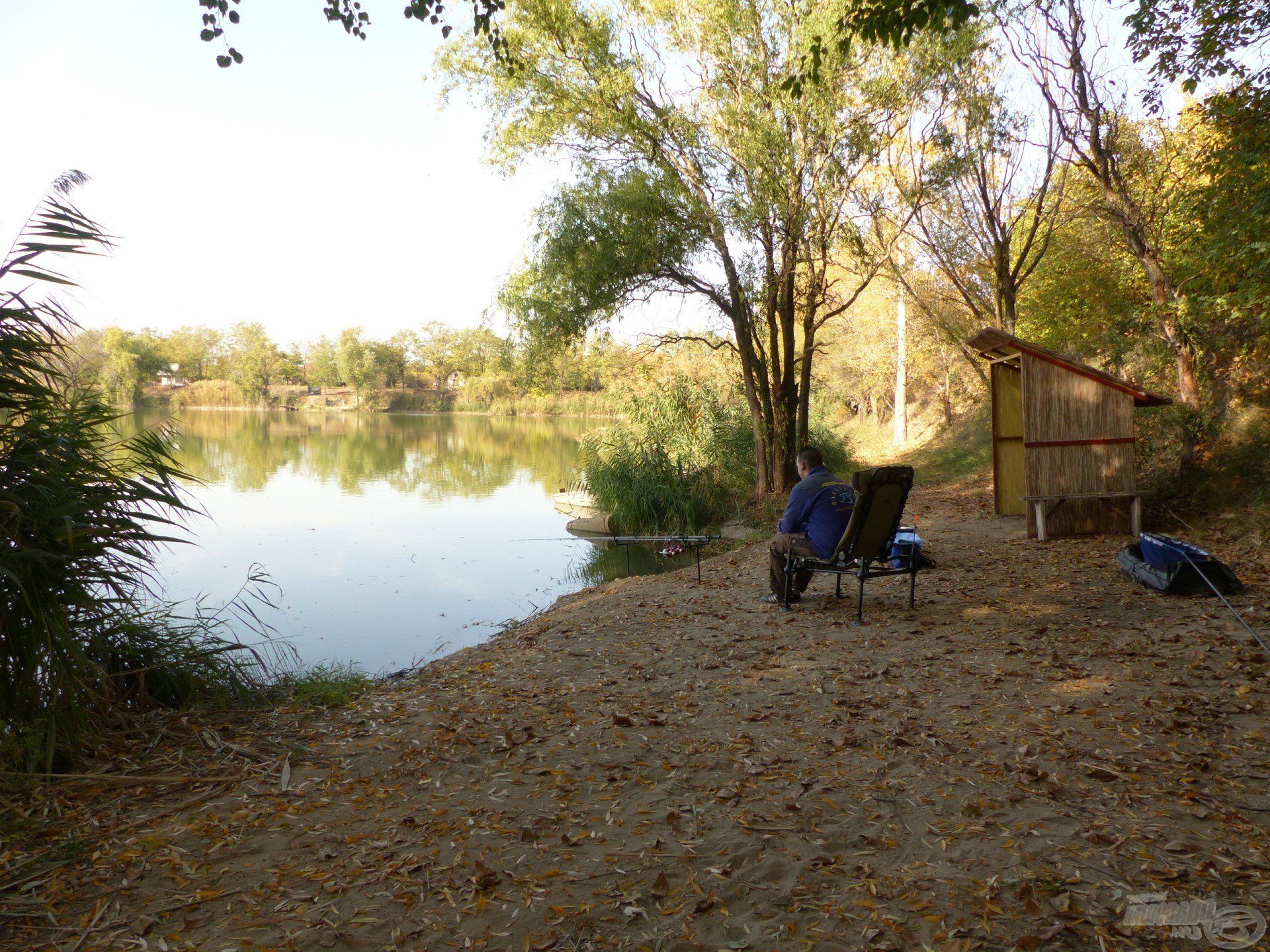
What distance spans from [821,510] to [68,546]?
17.2 feet

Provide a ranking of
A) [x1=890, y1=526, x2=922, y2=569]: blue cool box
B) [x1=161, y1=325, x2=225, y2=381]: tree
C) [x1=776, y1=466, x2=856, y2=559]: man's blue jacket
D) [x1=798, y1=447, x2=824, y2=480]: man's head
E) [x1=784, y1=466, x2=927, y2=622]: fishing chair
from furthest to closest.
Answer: [x1=161, y1=325, x2=225, y2=381]: tree, [x1=890, y1=526, x2=922, y2=569]: blue cool box, [x1=798, y1=447, x2=824, y2=480]: man's head, [x1=776, y1=466, x2=856, y2=559]: man's blue jacket, [x1=784, y1=466, x2=927, y2=622]: fishing chair

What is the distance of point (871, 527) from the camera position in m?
6.57

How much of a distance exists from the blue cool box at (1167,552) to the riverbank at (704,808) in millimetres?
1124

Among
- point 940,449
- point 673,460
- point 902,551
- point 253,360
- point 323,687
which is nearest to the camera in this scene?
point 323,687

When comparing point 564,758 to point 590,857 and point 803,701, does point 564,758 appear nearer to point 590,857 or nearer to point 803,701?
point 590,857

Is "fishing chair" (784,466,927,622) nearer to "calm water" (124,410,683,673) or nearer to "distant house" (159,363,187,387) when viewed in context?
"calm water" (124,410,683,673)

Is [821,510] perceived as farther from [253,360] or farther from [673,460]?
[253,360]

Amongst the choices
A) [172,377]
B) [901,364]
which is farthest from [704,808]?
[172,377]

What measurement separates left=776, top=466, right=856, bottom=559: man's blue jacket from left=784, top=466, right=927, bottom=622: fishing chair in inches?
4.2

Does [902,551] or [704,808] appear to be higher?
[902,551]

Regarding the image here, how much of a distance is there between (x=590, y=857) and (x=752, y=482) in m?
14.8

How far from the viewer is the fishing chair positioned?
634 centimetres

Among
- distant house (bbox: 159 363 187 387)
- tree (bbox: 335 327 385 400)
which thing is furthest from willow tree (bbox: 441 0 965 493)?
tree (bbox: 335 327 385 400)

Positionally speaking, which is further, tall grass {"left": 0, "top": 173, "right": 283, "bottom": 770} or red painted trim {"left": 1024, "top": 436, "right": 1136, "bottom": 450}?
red painted trim {"left": 1024, "top": 436, "right": 1136, "bottom": 450}
